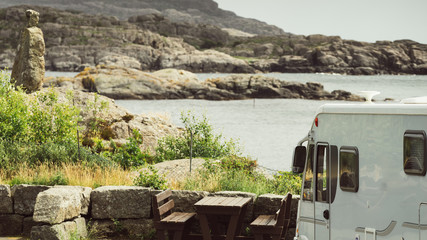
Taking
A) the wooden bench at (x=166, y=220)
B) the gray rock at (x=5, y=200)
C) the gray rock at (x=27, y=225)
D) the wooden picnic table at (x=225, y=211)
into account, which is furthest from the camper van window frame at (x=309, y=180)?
the gray rock at (x=5, y=200)

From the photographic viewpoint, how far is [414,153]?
817 centimetres

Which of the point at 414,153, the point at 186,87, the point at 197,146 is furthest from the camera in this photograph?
the point at 186,87

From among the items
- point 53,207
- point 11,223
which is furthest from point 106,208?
point 11,223

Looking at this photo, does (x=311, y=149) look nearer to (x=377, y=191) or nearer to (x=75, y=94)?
(x=377, y=191)

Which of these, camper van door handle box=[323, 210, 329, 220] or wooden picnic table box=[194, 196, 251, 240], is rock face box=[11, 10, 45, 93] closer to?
wooden picnic table box=[194, 196, 251, 240]

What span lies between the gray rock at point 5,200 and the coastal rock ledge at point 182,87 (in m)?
68.4

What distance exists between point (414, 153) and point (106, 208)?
644 centimetres

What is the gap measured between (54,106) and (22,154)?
329 cm

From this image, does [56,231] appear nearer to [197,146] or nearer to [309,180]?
[309,180]

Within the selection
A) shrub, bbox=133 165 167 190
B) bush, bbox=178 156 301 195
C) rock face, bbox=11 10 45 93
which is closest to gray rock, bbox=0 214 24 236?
shrub, bbox=133 165 167 190

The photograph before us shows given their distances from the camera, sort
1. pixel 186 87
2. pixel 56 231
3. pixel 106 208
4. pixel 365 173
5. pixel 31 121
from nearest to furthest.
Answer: pixel 365 173 → pixel 56 231 → pixel 106 208 → pixel 31 121 → pixel 186 87

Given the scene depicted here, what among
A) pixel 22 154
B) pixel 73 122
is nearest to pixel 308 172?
pixel 22 154

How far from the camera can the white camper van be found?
817 centimetres

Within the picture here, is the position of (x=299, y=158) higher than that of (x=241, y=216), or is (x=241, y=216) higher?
(x=299, y=158)
